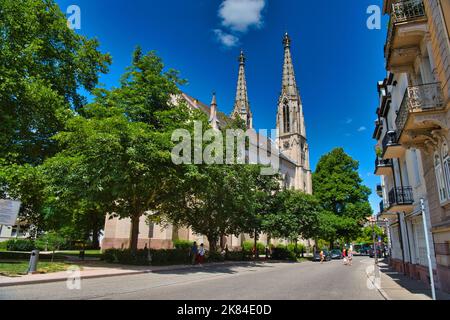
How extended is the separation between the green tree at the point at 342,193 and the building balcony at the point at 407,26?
125 feet

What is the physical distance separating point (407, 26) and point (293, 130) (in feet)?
193

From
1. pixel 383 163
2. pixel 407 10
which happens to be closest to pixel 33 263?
pixel 407 10

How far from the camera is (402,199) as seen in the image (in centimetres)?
1627

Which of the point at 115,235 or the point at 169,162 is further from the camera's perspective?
the point at 115,235

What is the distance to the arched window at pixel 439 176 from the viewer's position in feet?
34.5

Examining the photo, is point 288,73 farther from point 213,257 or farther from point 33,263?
point 33,263

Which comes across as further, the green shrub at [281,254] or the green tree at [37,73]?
the green shrub at [281,254]

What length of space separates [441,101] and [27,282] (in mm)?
14907

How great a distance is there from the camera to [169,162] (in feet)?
54.5

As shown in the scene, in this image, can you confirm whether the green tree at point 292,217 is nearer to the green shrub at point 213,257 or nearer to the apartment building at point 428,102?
the green shrub at point 213,257

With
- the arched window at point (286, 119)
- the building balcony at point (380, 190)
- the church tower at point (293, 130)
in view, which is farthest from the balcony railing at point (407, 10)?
the arched window at point (286, 119)
